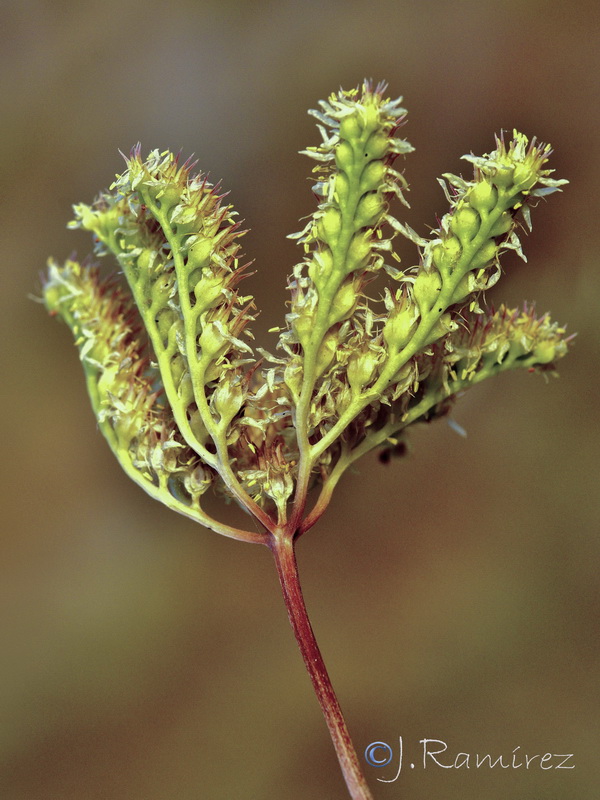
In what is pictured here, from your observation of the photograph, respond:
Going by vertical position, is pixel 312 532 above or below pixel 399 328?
below

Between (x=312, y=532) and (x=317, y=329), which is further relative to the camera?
(x=312, y=532)

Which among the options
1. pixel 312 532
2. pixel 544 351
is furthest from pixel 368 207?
pixel 312 532

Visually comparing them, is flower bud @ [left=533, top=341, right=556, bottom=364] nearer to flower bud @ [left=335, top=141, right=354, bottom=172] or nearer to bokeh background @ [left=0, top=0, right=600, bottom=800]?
flower bud @ [left=335, top=141, right=354, bottom=172]

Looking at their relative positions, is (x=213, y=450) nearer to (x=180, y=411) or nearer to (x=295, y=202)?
(x=180, y=411)

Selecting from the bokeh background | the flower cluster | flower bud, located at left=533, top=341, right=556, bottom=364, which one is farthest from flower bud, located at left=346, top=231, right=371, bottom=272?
the bokeh background

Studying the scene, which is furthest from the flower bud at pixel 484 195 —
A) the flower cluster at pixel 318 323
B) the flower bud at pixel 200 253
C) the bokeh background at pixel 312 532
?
the bokeh background at pixel 312 532

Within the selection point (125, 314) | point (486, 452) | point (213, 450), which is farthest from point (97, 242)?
point (486, 452)

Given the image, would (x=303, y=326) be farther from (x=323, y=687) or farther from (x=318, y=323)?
(x=323, y=687)

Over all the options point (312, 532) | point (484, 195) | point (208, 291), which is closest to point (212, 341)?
point (208, 291)
